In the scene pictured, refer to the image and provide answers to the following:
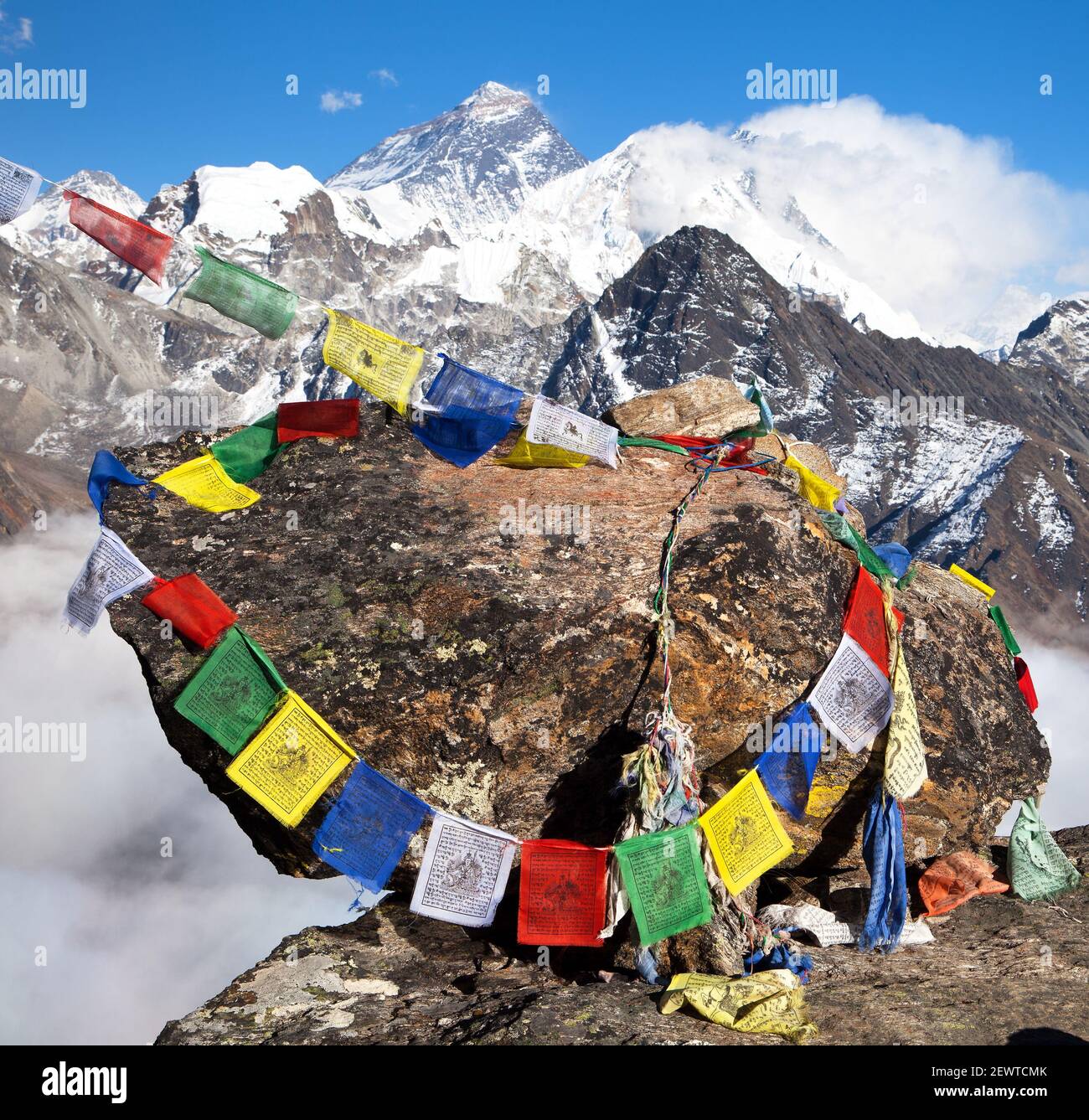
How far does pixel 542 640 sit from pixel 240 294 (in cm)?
513

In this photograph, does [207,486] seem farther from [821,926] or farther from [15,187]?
[821,926]

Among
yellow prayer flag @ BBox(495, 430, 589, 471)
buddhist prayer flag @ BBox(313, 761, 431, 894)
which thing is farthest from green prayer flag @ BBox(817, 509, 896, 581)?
buddhist prayer flag @ BBox(313, 761, 431, 894)

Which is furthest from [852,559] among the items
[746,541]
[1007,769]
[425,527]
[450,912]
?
[450,912]

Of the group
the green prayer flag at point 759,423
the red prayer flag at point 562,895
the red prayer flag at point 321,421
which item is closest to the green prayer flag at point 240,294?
the red prayer flag at point 321,421

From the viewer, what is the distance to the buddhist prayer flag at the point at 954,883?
9070 mm

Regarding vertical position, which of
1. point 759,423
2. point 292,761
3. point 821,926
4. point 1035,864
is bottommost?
point 821,926

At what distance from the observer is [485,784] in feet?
27.3

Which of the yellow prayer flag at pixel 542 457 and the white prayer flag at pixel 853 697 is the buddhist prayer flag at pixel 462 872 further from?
the yellow prayer flag at pixel 542 457

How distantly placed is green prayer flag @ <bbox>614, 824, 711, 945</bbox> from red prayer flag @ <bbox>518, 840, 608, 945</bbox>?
30 cm

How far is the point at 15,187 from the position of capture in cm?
1062

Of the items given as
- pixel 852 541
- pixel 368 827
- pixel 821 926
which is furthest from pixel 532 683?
pixel 852 541

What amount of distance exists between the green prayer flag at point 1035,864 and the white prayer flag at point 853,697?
6.56ft
